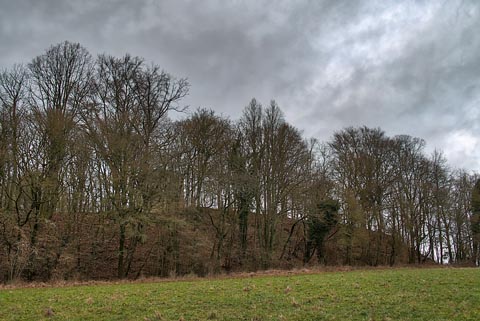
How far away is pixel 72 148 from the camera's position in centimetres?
2700

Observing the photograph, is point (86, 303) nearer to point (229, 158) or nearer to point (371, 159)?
point (229, 158)

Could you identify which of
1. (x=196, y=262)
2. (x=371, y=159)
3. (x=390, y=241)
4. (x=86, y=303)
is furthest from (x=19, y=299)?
(x=390, y=241)

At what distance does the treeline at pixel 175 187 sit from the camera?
25.6 metres

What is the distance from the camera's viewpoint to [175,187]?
2936 cm

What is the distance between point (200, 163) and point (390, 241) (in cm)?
2551

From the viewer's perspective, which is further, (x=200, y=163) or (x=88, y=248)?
(x=200, y=163)

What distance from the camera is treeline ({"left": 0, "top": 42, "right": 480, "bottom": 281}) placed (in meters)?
25.6

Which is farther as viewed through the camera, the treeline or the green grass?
the treeline

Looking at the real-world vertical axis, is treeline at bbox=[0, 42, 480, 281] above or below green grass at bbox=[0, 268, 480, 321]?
above

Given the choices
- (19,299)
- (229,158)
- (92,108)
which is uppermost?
(92,108)

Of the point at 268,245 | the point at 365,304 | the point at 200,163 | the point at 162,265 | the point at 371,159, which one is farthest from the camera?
the point at 371,159

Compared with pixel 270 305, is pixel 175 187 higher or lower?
higher

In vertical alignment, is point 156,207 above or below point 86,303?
above

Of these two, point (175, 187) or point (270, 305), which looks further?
point (175, 187)
